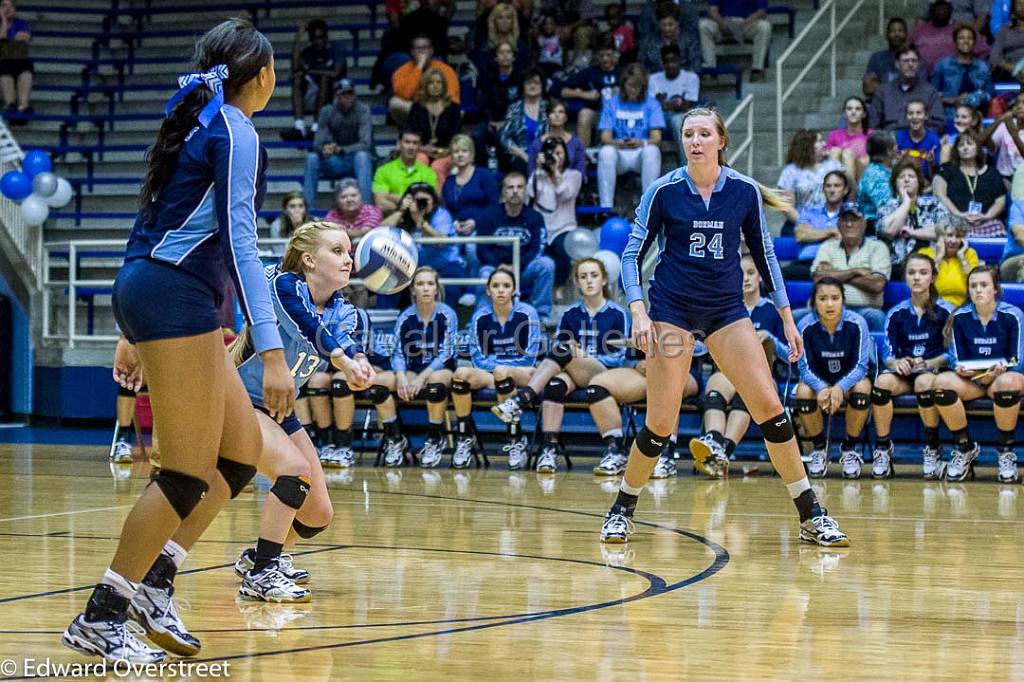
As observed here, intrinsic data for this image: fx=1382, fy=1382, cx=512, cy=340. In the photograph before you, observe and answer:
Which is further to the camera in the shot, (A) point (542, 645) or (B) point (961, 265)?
(B) point (961, 265)

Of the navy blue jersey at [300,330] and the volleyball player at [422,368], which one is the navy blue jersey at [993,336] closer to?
the volleyball player at [422,368]

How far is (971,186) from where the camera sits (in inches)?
482

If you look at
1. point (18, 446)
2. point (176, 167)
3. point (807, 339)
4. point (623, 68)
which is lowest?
point (18, 446)

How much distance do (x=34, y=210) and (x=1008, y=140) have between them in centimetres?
985

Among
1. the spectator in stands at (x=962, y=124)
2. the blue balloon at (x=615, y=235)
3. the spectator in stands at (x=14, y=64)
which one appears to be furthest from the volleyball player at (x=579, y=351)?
the spectator in stands at (x=14, y=64)

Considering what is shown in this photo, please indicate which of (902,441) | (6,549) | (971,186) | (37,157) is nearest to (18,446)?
(37,157)

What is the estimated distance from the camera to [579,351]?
11.2 meters

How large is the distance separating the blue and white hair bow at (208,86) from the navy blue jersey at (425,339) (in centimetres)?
760

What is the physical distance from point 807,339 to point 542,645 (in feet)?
22.2

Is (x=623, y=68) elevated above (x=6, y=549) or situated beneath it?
elevated above

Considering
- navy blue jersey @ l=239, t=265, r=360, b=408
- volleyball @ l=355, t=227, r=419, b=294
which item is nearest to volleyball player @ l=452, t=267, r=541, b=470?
volleyball @ l=355, t=227, r=419, b=294

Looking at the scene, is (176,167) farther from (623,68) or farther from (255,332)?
(623,68)

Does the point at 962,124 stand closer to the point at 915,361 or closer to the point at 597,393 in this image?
the point at 915,361

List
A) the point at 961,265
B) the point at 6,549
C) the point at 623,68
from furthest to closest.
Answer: the point at 623,68
the point at 961,265
the point at 6,549
